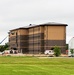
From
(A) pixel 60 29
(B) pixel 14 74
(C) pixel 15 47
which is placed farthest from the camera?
(C) pixel 15 47

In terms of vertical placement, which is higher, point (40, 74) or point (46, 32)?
point (46, 32)

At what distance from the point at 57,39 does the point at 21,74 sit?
12895cm

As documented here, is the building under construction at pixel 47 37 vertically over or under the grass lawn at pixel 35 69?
over

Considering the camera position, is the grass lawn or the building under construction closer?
the grass lawn

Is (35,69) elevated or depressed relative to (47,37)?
depressed

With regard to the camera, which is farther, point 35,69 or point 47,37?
point 47,37

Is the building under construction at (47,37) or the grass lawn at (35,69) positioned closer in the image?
the grass lawn at (35,69)

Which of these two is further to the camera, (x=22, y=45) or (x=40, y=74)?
(x=22, y=45)

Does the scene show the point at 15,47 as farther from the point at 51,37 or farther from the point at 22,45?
the point at 51,37

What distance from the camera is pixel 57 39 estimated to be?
6181 inches

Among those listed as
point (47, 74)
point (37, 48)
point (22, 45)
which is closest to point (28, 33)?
point (22, 45)

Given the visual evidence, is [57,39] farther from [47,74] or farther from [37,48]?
[47,74]

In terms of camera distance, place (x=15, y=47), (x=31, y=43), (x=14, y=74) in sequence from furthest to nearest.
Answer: (x=15, y=47)
(x=31, y=43)
(x=14, y=74)

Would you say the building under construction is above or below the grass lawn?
above
